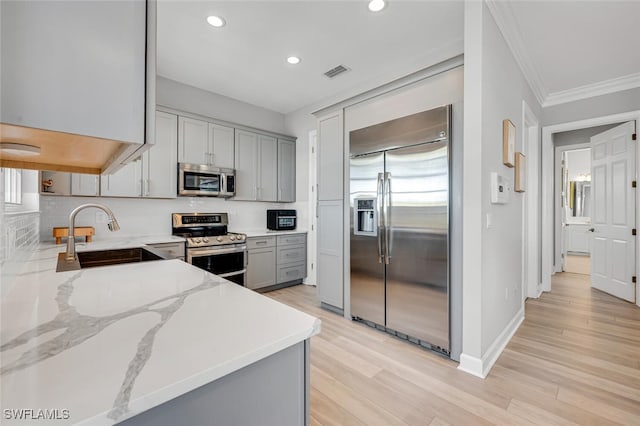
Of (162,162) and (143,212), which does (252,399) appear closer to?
(162,162)

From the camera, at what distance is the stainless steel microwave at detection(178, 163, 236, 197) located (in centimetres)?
359

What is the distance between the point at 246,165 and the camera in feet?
14.0

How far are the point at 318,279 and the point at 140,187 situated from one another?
7.77ft

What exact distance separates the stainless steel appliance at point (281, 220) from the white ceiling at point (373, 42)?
72.7 inches

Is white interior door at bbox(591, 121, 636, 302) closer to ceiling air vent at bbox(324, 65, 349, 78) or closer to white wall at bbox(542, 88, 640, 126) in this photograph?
white wall at bbox(542, 88, 640, 126)

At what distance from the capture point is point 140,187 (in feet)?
10.8

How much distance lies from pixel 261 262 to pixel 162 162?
1.82 meters

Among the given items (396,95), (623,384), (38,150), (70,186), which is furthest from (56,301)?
(623,384)

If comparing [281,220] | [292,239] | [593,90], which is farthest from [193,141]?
[593,90]

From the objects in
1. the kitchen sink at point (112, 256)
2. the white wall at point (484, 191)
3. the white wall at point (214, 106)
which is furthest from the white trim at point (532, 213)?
the kitchen sink at point (112, 256)

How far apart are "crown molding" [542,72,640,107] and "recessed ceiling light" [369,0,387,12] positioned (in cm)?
314

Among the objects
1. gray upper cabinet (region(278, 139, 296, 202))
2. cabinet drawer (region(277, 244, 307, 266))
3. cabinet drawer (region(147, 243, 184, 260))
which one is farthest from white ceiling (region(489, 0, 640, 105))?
cabinet drawer (region(147, 243, 184, 260))

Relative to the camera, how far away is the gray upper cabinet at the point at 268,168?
444 cm

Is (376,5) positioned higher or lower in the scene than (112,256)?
higher
